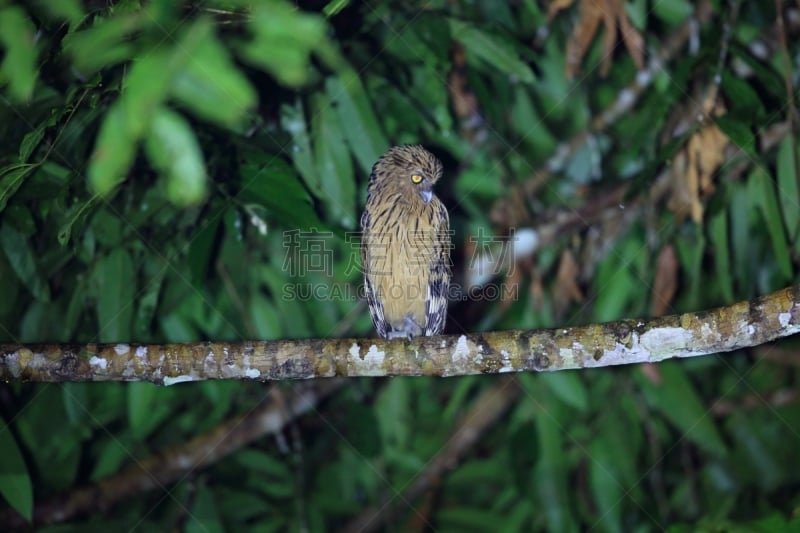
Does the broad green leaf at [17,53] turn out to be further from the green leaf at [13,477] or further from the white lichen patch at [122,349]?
the green leaf at [13,477]

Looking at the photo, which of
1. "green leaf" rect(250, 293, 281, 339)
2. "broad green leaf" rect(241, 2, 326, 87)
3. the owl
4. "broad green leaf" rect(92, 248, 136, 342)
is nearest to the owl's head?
the owl

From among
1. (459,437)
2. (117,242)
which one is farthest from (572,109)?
(117,242)

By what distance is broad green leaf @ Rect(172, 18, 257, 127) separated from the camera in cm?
99

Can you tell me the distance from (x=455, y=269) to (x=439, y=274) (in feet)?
3.60

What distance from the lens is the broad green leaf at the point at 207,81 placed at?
992mm

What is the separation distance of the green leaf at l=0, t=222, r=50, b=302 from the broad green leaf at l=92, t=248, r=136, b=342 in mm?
240

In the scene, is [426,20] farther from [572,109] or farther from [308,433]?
[308,433]

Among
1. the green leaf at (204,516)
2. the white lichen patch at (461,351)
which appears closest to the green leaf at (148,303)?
the green leaf at (204,516)

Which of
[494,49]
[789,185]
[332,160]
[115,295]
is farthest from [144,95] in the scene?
[789,185]

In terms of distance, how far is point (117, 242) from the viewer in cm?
341

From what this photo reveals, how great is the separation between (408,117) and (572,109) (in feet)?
5.79

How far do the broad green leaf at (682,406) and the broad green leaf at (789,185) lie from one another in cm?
112

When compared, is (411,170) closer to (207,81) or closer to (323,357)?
(323,357)

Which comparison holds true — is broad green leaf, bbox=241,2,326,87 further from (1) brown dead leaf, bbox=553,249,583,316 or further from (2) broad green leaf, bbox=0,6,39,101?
(1) brown dead leaf, bbox=553,249,583,316
